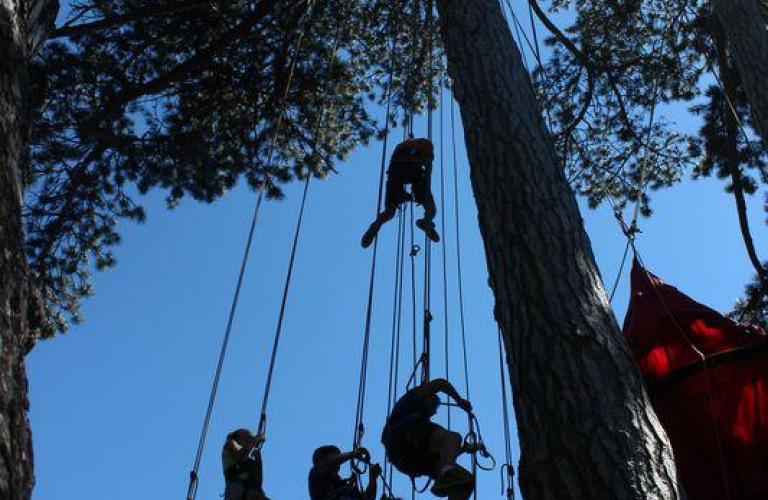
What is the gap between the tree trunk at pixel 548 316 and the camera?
2.50 meters

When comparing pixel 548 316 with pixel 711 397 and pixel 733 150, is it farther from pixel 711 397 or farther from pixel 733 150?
pixel 733 150

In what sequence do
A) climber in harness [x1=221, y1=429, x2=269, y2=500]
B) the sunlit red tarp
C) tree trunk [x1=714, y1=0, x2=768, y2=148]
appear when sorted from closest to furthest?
1. the sunlit red tarp
2. climber in harness [x1=221, y1=429, x2=269, y2=500]
3. tree trunk [x1=714, y1=0, x2=768, y2=148]

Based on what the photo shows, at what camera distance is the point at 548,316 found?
9.57 feet

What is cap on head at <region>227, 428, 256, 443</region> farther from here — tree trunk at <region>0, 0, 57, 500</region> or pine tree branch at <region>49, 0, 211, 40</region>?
pine tree branch at <region>49, 0, 211, 40</region>

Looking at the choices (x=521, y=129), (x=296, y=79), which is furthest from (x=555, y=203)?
(x=296, y=79)

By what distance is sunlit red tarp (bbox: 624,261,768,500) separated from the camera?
3.16 meters

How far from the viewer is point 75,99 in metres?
6.62

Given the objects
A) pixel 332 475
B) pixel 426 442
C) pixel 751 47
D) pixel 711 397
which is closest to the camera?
pixel 711 397

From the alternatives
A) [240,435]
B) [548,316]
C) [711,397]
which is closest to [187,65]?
[240,435]

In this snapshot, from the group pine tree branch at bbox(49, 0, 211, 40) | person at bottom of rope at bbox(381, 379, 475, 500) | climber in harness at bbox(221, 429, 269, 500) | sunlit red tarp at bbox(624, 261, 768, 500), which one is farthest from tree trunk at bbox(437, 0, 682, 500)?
pine tree branch at bbox(49, 0, 211, 40)

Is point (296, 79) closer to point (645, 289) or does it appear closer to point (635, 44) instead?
point (635, 44)

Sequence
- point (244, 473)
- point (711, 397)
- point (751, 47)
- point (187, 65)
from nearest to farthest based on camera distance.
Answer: point (711, 397) → point (244, 473) → point (751, 47) → point (187, 65)

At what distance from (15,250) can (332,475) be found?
2.51 m

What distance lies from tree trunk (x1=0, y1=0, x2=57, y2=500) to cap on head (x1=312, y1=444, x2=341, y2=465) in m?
1.98
